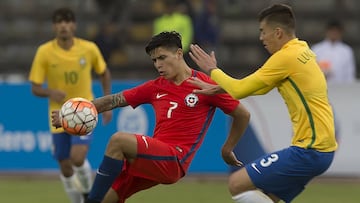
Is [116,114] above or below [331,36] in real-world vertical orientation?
below

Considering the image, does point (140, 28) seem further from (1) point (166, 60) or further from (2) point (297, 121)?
(2) point (297, 121)

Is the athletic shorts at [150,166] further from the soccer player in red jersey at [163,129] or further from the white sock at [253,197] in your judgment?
the white sock at [253,197]

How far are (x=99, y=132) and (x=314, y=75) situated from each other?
23.3 feet

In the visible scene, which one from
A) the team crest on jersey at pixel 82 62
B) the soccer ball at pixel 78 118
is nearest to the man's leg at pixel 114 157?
the soccer ball at pixel 78 118

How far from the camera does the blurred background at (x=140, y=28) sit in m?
19.1

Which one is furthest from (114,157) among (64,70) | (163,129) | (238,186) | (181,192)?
(181,192)

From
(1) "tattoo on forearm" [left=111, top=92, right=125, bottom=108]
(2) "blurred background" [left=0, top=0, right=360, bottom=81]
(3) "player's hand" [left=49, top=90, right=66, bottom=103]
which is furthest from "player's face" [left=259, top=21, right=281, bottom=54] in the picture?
(2) "blurred background" [left=0, top=0, right=360, bottom=81]

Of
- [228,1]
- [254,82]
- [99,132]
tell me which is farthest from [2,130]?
[254,82]

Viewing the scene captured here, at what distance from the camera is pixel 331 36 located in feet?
52.1

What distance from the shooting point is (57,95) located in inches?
451

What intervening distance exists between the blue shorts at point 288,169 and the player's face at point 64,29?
430cm

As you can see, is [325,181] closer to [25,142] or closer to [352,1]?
[25,142]

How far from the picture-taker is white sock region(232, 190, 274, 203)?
314 inches

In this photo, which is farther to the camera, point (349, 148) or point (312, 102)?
point (349, 148)
